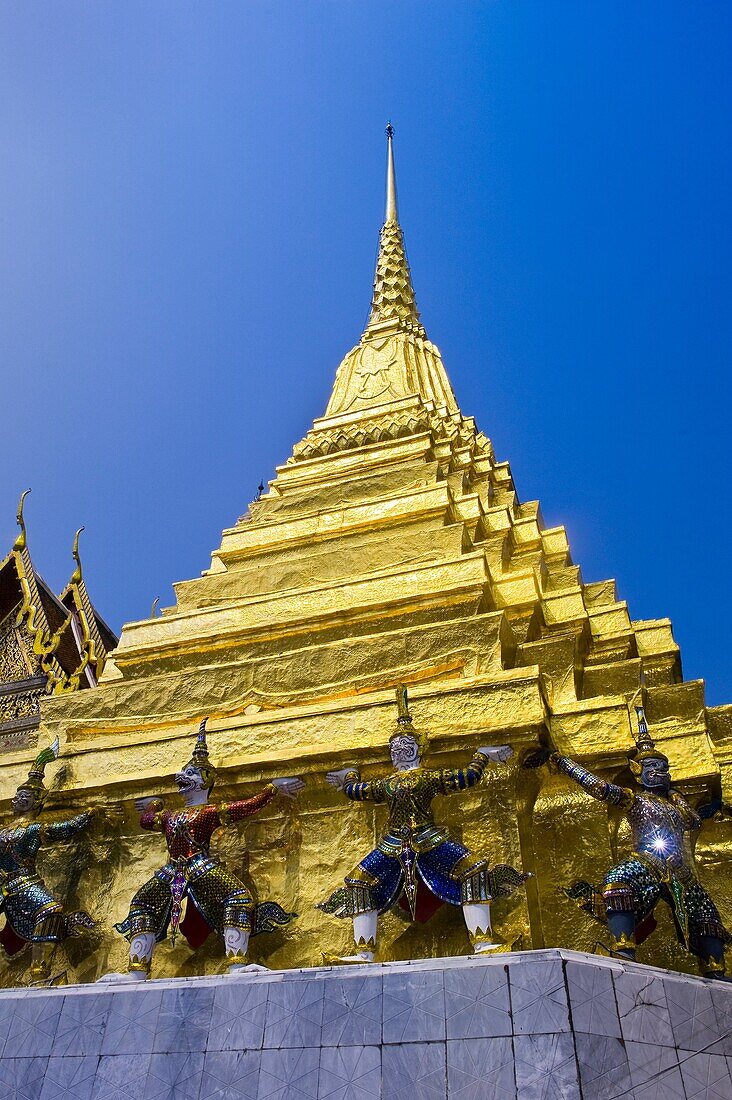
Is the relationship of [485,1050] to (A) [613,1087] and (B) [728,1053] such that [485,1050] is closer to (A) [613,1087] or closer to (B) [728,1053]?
(A) [613,1087]

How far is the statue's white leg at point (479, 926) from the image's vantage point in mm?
6059

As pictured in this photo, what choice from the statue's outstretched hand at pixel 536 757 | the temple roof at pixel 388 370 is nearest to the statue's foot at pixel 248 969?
the statue's outstretched hand at pixel 536 757

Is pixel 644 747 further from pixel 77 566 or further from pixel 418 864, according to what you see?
pixel 77 566

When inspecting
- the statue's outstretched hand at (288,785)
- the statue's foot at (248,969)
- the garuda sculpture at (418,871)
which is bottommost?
the statue's foot at (248,969)

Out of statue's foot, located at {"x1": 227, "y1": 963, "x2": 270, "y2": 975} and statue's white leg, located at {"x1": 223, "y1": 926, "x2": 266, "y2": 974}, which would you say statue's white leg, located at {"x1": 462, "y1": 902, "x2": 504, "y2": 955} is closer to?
statue's foot, located at {"x1": 227, "y1": 963, "x2": 270, "y2": 975}

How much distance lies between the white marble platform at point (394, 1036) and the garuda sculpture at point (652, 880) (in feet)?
2.50

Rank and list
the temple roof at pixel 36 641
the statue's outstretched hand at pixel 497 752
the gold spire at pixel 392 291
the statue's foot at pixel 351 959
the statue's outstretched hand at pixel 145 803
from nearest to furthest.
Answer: the statue's foot at pixel 351 959 → the statue's outstretched hand at pixel 497 752 → the statue's outstretched hand at pixel 145 803 → the temple roof at pixel 36 641 → the gold spire at pixel 392 291

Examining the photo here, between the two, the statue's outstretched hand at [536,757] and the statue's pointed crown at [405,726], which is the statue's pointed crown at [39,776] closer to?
the statue's pointed crown at [405,726]

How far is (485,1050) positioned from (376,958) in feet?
5.93

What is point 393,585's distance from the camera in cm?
989

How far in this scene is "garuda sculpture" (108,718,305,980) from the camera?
6.73 meters

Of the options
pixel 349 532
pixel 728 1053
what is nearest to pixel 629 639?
pixel 349 532

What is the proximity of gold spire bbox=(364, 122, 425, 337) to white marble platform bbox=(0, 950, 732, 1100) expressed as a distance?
1519 centimetres

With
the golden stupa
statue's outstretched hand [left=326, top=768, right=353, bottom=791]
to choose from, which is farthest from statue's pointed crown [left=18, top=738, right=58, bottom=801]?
statue's outstretched hand [left=326, top=768, right=353, bottom=791]
